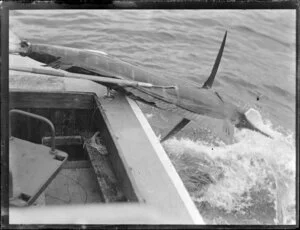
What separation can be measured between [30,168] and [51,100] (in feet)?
4.07

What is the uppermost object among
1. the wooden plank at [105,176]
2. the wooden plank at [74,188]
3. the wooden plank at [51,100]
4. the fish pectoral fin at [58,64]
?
the fish pectoral fin at [58,64]

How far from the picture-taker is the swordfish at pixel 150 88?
435cm

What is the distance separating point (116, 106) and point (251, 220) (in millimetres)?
1974

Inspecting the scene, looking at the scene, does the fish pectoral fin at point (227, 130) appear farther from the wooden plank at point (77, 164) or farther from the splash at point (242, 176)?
the wooden plank at point (77, 164)

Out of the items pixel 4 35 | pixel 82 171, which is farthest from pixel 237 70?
pixel 4 35

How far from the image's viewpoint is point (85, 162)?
4.16 meters

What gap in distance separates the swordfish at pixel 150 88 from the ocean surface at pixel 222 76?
0.31m

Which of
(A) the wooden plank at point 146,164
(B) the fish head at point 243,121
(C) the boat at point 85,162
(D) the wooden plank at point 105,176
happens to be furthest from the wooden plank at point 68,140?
(B) the fish head at point 243,121

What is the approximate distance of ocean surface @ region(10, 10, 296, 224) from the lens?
182 inches

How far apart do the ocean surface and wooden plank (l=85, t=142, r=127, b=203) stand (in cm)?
121

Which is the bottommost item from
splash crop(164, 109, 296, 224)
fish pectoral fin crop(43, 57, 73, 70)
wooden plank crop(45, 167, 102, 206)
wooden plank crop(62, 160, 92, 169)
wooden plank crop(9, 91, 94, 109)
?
splash crop(164, 109, 296, 224)

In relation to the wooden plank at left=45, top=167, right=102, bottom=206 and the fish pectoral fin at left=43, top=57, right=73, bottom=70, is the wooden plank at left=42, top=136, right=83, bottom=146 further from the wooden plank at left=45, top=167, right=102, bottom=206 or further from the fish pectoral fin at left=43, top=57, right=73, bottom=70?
the fish pectoral fin at left=43, top=57, right=73, bottom=70

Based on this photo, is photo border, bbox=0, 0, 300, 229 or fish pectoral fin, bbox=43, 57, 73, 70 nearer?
photo border, bbox=0, 0, 300, 229

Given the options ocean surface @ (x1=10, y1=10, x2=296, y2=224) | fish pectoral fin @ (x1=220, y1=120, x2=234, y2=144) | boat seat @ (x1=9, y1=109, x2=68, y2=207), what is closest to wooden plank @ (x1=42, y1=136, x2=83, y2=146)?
boat seat @ (x1=9, y1=109, x2=68, y2=207)
